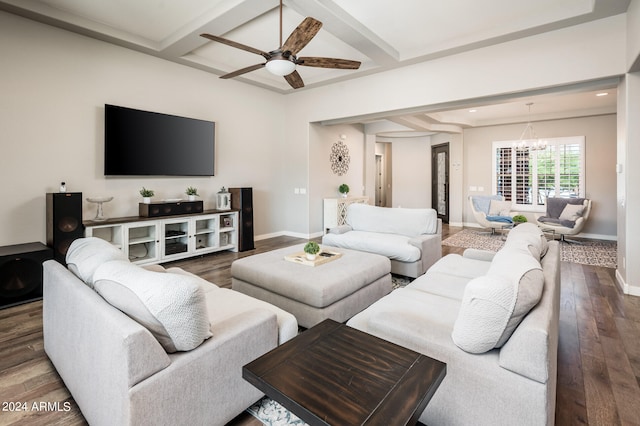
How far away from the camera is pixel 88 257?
1761mm

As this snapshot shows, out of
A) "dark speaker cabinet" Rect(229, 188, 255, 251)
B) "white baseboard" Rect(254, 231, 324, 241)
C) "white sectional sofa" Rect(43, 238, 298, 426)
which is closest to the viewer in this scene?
"white sectional sofa" Rect(43, 238, 298, 426)

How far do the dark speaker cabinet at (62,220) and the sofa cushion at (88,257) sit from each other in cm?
211

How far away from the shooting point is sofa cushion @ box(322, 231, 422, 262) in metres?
3.79

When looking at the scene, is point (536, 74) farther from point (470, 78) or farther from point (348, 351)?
point (348, 351)

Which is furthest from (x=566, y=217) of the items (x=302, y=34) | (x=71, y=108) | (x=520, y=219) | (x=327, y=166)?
(x=71, y=108)

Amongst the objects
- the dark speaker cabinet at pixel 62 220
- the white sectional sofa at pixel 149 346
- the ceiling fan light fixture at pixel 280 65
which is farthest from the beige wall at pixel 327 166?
the white sectional sofa at pixel 149 346

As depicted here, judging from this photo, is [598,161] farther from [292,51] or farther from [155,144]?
[155,144]

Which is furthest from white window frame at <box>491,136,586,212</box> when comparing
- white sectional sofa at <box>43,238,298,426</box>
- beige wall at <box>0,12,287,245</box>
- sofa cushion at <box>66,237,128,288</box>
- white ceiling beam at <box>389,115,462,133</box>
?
sofa cushion at <box>66,237,128,288</box>

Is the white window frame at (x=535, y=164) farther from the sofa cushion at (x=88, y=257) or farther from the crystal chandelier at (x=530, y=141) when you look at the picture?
the sofa cushion at (x=88, y=257)

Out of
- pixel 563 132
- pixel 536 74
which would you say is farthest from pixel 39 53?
pixel 563 132

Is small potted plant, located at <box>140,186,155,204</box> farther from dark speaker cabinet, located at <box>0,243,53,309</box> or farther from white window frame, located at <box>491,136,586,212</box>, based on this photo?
white window frame, located at <box>491,136,586,212</box>

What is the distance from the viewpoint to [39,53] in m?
3.74

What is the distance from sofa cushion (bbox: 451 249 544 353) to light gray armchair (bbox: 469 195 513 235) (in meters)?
6.20

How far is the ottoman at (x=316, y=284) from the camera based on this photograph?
2473mm
